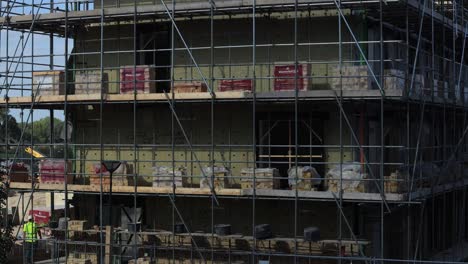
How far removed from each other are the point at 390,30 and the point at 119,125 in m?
8.65

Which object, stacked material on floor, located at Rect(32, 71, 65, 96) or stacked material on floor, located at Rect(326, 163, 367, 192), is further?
stacked material on floor, located at Rect(32, 71, 65, 96)

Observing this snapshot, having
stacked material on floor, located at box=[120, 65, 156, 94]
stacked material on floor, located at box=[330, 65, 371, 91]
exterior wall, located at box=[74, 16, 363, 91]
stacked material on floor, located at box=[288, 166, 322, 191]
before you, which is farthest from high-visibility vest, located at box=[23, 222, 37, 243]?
stacked material on floor, located at box=[330, 65, 371, 91]

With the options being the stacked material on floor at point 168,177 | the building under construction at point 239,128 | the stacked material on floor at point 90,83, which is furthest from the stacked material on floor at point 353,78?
the stacked material on floor at point 90,83

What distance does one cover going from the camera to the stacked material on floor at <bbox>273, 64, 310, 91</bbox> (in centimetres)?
1878

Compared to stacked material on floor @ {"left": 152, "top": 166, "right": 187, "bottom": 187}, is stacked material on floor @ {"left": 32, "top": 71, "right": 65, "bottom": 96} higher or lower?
higher

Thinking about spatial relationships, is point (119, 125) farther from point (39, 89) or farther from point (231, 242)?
point (231, 242)

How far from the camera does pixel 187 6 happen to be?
20.2 meters

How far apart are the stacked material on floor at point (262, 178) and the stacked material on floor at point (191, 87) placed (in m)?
2.58

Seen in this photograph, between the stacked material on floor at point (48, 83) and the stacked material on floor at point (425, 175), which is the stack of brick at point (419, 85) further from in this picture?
the stacked material on floor at point (48, 83)

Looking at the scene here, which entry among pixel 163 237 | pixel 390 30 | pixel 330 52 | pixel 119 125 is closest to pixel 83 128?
pixel 119 125

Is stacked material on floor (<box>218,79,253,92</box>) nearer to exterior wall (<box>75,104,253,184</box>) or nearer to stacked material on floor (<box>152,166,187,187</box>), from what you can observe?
exterior wall (<box>75,104,253,184</box>)

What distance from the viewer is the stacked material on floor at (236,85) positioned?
19656 mm

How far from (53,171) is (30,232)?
284 cm

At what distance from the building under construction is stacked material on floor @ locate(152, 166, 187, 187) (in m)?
0.07
